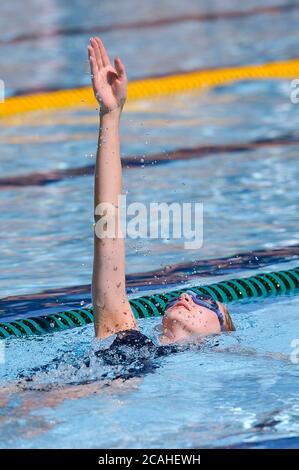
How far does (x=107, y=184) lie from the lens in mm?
3428

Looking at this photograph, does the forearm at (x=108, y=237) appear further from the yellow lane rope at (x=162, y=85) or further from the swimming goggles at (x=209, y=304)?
the yellow lane rope at (x=162, y=85)

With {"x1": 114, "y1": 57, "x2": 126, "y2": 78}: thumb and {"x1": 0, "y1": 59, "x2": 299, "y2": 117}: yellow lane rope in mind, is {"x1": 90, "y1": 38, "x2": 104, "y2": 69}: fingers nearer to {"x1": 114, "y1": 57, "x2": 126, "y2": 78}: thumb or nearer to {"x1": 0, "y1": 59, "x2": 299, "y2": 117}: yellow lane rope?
{"x1": 114, "y1": 57, "x2": 126, "y2": 78}: thumb

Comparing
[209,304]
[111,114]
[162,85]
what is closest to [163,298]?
[209,304]

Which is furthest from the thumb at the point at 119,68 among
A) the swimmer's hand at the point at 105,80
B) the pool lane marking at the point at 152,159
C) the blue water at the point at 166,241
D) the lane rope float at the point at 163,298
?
the pool lane marking at the point at 152,159

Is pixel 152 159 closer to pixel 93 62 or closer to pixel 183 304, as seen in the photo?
pixel 183 304

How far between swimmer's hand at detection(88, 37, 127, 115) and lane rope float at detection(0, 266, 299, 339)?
113 centimetres

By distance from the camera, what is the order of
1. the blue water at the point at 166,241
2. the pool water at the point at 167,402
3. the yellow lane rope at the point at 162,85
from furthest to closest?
the yellow lane rope at the point at 162,85, the blue water at the point at 166,241, the pool water at the point at 167,402

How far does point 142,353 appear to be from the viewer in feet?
11.5

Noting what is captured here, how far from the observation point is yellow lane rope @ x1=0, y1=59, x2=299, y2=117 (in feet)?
28.0

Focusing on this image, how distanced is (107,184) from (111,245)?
18 centimetres

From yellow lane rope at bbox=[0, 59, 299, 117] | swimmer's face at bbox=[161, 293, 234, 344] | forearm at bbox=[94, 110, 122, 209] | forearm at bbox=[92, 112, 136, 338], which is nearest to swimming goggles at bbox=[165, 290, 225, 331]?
swimmer's face at bbox=[161, 293, 234, 344]

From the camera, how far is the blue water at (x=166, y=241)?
10.2ft

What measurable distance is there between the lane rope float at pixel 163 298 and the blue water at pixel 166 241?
0.28ft
